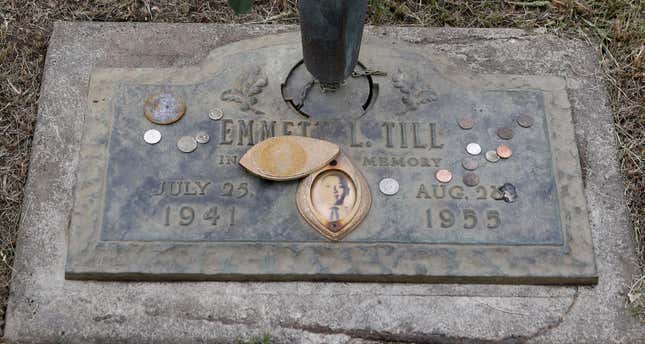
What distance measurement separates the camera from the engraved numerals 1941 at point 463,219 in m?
2.00

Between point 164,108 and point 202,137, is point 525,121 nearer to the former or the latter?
point 202,137

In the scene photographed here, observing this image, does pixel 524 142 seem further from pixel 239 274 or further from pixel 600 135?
pixel 239 274

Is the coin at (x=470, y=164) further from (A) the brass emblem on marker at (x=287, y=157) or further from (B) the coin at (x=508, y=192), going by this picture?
(A) the brass emblem on marker at (x=287, y=157)

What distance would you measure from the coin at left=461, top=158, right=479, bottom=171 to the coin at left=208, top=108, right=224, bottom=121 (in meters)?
0.74

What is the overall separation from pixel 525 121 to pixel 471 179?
0.28m

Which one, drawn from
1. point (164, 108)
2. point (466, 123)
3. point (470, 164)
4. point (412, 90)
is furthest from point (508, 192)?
point (164, 108)

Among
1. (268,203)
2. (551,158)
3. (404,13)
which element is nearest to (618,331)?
(551,158)

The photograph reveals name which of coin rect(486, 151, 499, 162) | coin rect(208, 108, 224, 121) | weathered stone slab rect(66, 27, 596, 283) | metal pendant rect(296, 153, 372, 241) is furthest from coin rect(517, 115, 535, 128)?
coin rect(208, 108, 224, 121)

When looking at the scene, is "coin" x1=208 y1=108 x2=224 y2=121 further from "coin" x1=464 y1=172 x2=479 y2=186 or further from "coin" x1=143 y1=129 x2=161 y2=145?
"coin" x1=464 y1=172 x2=479 y2=186

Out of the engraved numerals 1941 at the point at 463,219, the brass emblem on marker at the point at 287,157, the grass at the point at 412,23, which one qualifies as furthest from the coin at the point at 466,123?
the grass at the point at 412,23

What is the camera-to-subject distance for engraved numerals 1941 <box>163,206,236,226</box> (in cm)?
199

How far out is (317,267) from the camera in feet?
6.44

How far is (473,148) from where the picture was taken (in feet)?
6.95

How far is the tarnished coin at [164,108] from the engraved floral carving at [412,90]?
67cm
